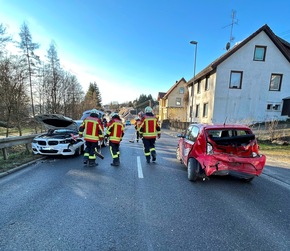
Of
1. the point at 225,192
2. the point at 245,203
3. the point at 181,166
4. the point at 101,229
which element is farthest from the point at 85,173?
the point at 245,203

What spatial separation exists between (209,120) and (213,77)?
4977mm

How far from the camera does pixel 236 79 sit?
65.3 ft

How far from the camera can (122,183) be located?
468cm

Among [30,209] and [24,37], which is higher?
[24,37]

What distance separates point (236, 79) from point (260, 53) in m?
3.84

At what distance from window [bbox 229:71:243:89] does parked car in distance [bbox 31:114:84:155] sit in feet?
59.4

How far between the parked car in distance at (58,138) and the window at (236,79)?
1809 centimetres

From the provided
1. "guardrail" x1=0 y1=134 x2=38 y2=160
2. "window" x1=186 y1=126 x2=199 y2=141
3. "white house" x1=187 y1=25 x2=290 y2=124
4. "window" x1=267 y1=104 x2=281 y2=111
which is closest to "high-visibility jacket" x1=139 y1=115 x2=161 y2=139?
"window" x1=186 y1=126 x2=199 y2=141

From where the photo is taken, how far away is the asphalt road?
8.20ft

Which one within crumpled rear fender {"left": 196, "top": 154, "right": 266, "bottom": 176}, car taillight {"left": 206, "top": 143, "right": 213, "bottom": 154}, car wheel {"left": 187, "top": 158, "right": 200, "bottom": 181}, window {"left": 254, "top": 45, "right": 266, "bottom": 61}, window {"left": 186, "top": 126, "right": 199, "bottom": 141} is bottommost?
car wheel {"left": 187, "top": 158, "right": 200, "bottom": 181}

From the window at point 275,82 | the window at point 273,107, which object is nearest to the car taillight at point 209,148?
the window at point 273,107

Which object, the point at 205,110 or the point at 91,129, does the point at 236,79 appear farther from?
the point at 91,129

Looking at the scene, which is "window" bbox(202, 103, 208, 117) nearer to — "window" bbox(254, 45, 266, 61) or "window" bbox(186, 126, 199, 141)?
"window" bbox(254, 45, 266, 61)

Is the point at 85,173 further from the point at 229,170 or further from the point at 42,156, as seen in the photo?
the point at 229,170
